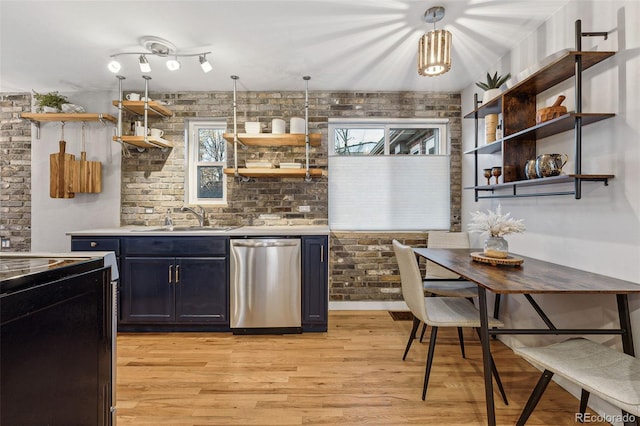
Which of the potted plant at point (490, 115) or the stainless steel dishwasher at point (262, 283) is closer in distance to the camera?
the potted plant at point (490, 115)

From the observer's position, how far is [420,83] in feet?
10.9

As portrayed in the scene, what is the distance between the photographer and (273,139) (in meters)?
3.27

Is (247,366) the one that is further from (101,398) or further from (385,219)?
(385,219)

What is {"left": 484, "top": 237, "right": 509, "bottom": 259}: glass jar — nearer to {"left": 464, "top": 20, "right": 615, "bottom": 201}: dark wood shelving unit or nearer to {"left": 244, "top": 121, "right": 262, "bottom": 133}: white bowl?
{"left": 464, "top": 20, "right": 615, "bottom": 201}: dark wood shelving unit

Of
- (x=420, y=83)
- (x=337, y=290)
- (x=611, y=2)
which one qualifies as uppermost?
(x=420, y=83)

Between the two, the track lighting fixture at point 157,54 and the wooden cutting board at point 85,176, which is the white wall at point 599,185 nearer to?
the track lighting fixture at point 157,54

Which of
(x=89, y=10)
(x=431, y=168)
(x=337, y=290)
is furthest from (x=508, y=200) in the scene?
(x=89, y=10)

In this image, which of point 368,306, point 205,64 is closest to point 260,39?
point 205,64

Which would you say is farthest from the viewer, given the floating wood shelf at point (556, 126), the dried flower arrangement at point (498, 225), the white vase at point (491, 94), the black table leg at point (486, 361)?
the white vase at point (491, 94)

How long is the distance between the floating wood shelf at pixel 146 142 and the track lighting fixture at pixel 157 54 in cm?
69

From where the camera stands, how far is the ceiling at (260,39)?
2.12 m

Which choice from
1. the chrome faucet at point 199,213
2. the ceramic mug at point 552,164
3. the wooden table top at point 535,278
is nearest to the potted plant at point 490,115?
the ceramic mug at point 552,164

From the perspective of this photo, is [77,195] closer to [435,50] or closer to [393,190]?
[393,190]

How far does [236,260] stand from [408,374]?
168 centimetres
